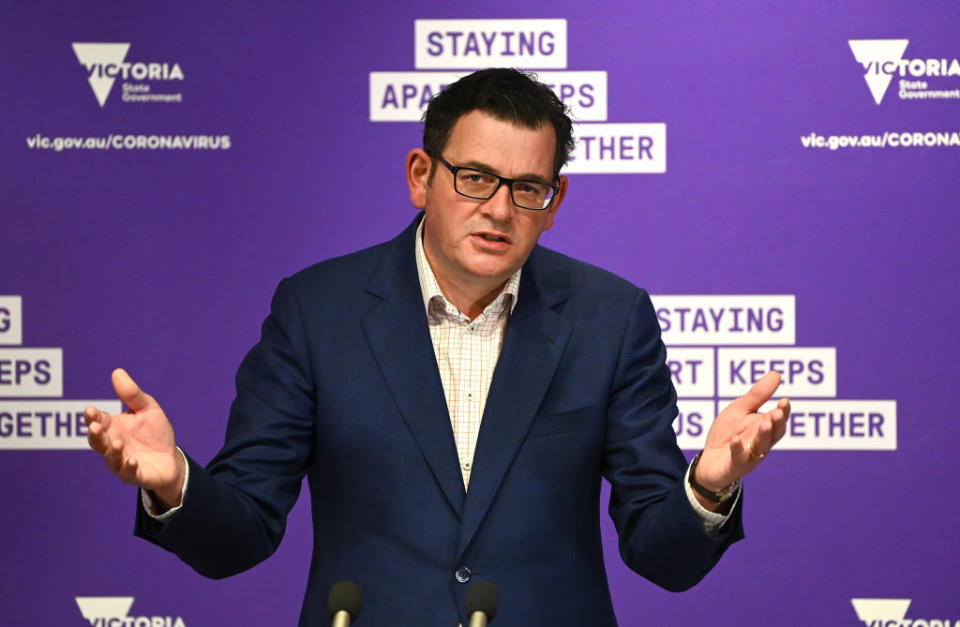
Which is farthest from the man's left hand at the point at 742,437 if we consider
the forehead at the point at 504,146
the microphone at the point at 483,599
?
the forehead at the point at 504,146

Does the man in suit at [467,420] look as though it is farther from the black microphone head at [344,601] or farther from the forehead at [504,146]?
the black microphone head at [344,601]

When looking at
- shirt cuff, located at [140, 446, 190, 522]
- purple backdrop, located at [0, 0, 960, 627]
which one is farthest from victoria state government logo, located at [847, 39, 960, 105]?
shirt cuff, located at [140, 446, 190, 522]

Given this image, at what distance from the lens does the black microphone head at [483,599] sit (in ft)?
4.75

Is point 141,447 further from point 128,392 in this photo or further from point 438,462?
point 438,462

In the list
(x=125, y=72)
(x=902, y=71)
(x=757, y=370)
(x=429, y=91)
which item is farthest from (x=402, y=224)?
(x=902, y=71)

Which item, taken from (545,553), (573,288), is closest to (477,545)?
(545,553)

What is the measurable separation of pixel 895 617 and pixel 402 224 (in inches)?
82.0

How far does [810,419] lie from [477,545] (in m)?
1.90

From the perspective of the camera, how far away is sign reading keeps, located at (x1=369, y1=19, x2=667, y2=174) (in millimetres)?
3605

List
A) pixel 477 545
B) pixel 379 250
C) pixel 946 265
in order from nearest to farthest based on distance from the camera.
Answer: pixel 477 545
pixel 379 250
pixel 946 265

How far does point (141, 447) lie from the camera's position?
5.74 ft

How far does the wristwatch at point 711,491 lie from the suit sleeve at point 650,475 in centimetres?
3

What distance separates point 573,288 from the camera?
2.29 m

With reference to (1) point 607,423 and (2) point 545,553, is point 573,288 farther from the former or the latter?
(2) point 545,553
